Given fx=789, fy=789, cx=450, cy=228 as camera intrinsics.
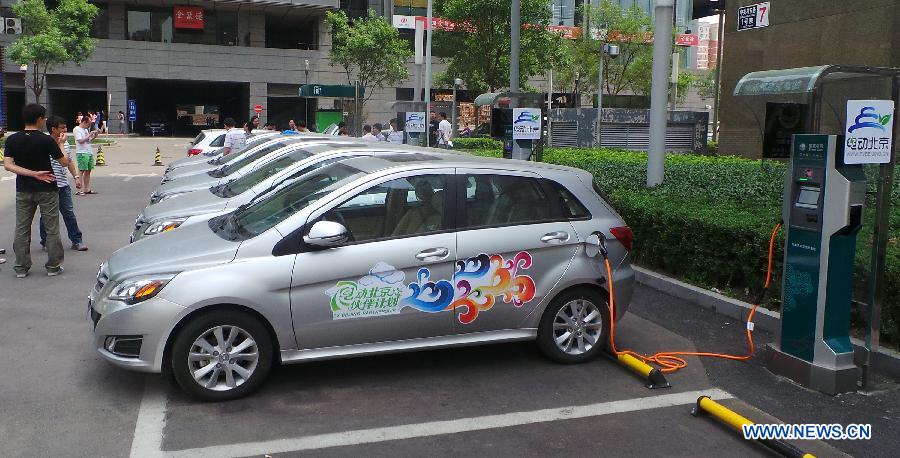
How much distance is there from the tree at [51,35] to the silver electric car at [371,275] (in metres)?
38.0

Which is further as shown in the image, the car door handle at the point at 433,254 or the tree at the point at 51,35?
the tree at the point at 51,35

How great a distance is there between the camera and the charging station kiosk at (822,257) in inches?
214

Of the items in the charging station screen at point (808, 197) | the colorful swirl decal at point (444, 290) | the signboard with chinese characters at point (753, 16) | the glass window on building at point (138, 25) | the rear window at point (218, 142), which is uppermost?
the glass window on building at point (138, 25)

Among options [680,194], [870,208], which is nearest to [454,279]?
[870,208]

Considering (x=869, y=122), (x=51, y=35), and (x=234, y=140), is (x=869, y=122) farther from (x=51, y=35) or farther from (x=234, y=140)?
(x=51, y=35)

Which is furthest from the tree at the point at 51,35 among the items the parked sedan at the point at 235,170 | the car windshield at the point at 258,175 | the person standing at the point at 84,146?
the car windshield at the point at 258,175

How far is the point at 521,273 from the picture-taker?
590 centimetres

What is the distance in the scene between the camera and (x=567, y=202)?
6.25 metres

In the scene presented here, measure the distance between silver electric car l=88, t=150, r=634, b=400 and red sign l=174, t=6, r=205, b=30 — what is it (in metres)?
50.9

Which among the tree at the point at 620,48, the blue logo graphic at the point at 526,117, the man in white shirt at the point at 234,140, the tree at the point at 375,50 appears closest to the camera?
the blue logo graphic at the point at 526,117

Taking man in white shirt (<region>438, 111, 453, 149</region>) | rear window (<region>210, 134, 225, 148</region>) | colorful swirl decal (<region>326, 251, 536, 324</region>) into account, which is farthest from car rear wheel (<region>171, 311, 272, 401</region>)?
man in white shirt (<region>438, 111, 453, 149</region>)

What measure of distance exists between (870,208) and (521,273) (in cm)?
258

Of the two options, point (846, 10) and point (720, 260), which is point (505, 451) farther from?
point (846, 10)

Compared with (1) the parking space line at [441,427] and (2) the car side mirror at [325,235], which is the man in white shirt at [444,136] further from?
(1) the parking space line at [441,427]
